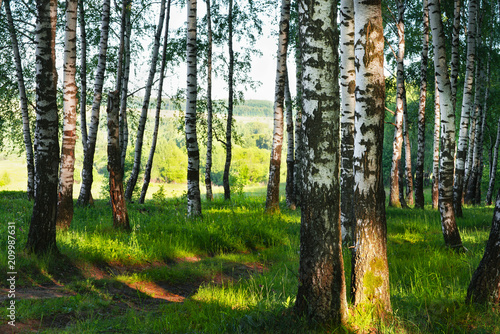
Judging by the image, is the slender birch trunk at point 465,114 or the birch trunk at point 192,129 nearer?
the birch trunk at point 192,129

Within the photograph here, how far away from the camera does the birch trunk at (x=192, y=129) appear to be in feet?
31.6

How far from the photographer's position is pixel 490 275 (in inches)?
139

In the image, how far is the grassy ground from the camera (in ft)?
11.5

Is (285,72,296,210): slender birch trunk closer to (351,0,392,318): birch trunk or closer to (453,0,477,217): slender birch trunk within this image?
(453,0,477,217): slender birch trunk

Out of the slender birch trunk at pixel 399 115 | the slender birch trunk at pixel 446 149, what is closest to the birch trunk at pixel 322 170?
the slender birch trunk at pixel 446 149

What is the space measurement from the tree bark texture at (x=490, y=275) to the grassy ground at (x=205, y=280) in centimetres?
14

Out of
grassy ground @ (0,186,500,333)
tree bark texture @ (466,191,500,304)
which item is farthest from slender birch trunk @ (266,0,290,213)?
tree bark texture @ (466,191,500,304)

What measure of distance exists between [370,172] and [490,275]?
161 cm

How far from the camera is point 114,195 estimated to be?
7859 millimetres

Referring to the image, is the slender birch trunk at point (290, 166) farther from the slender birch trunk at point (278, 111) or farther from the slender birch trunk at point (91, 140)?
the slender birch trunk at point (91, 140)

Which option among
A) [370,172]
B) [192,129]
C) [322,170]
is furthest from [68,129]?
[370,172]

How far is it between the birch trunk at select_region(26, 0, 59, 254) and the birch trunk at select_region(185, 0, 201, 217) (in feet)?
13.6

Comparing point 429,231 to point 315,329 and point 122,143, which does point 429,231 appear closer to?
point 315,329

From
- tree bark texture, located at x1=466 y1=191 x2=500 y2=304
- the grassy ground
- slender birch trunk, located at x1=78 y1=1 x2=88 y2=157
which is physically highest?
slender birch trunk, located at x1=78 y1=1 x2=88 y2=157
